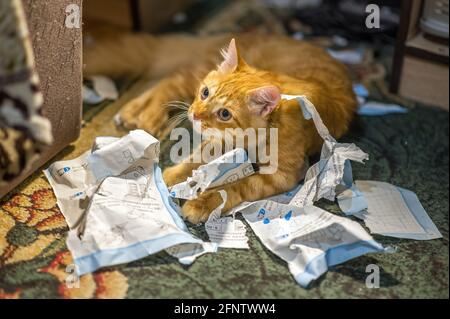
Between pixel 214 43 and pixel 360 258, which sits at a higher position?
pixel 214 43

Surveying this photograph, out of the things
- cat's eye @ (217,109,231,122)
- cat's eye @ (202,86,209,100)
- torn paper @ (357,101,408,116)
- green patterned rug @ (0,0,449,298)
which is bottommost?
green patterned rug @ (0,0,449,298)

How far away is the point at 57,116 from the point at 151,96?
421 mm

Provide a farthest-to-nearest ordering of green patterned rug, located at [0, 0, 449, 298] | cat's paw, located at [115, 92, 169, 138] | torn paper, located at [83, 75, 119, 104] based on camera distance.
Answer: torn paper, located at [83, 75, 119, 104] → cat's paw, located at [115, 92, 169, 138] → green patterned rug, located at [0, 0, 449, 298]

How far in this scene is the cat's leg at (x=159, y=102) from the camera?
6.49 ft

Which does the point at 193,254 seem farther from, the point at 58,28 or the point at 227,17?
the point at 227,17

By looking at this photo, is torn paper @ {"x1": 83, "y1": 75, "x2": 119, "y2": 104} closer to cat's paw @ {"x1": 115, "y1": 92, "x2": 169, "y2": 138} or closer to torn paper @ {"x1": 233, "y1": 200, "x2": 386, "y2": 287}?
cat's paw @ {"x1": 115, "y1": 92, "x2": 169, "y2": 138}

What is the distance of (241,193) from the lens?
1641 millimetres

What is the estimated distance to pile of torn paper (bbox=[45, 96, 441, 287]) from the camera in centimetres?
146

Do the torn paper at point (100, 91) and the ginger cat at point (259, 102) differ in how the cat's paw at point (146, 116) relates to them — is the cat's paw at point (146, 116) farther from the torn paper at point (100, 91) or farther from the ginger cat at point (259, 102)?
the torn paper at point (100, 91)

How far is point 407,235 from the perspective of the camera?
5.17ft

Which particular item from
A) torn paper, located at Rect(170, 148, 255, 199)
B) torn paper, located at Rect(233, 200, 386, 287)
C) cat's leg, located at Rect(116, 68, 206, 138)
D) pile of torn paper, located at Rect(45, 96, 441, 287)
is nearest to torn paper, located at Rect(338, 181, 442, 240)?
pile of torn paper, located at Rect(45, 96, 441, 287)

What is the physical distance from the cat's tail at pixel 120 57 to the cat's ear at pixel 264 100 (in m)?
0.76

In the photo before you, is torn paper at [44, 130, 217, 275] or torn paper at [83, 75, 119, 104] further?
torn paper at [83, 75, 119, 104]

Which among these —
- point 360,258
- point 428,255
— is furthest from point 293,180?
point 428,255
